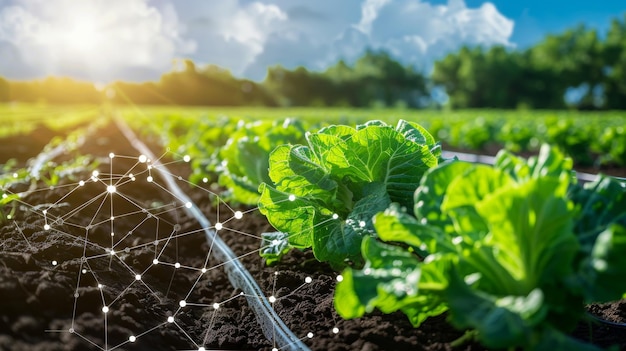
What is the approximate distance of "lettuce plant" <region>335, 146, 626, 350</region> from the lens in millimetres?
1767

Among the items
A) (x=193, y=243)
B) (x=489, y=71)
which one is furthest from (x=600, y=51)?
(x=193, y=243)

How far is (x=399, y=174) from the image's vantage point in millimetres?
2973

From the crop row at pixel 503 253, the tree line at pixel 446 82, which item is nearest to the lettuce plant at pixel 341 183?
the crop row at pixel 503 253

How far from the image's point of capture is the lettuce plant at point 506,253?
5.80 feet

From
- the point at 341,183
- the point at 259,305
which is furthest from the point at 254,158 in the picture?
the point at 259,305

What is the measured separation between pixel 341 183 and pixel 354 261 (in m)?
0.42

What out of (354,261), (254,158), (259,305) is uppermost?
(254,158)

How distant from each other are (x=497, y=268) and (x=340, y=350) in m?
0.80

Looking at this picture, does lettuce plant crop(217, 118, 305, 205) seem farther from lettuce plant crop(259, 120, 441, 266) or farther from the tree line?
the tree line

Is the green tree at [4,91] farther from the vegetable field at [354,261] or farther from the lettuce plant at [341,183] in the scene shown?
the lettuce plant at [341,183]

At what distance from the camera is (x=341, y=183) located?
10.5 feet

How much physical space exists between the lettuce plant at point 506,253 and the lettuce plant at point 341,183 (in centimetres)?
70

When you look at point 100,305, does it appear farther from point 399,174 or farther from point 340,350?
point 399,174

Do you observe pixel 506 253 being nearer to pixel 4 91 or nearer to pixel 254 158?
pixel 254 158
